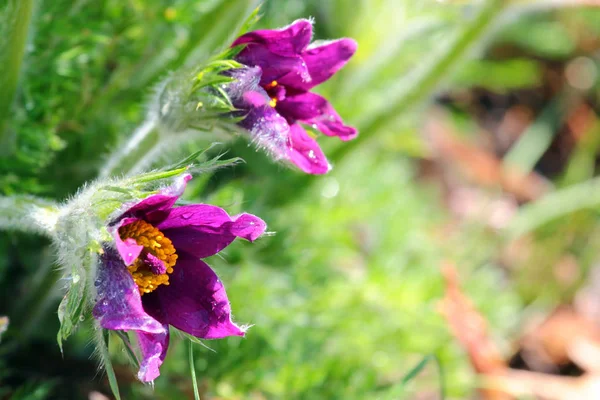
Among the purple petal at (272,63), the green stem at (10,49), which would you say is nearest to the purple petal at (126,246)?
the purple petal at (272,63)


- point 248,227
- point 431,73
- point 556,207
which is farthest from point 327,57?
point 556,207

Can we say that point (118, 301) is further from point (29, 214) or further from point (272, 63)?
point (272, 63)

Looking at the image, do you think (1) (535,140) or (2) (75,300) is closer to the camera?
(2) (75,300)

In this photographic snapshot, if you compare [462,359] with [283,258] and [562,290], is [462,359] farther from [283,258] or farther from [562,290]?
[562,290]

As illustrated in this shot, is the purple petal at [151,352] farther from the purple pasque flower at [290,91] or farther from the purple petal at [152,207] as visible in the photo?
the purple pasque flower at [290,91]

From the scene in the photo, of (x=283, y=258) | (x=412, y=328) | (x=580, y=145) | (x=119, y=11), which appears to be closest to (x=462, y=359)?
(x=412, y=328)
